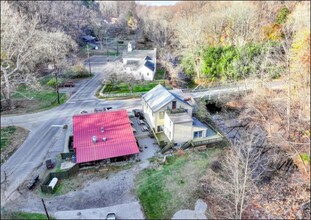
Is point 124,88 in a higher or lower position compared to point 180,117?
lower

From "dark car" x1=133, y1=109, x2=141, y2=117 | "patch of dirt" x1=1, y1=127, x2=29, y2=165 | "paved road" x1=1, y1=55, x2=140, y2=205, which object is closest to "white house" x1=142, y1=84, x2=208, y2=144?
"dark car" x1=133, y1=109, x2=141, y2=117

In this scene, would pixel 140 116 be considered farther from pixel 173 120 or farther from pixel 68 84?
pixel 68 84

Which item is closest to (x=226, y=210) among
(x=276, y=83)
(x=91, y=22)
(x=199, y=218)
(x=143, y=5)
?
(x=199, y=218)

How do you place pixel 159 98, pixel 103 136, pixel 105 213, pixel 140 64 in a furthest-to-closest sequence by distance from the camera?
pixel 140 64 < pixel 159 98 < pixel 103 136 < pixel 105 213

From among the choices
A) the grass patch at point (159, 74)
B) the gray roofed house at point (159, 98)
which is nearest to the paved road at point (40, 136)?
the gray roofed house at point (159, 98)

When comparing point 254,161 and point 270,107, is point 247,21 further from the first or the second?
point 254,161

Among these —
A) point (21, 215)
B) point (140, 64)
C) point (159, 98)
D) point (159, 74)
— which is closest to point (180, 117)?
point (159, 98)
